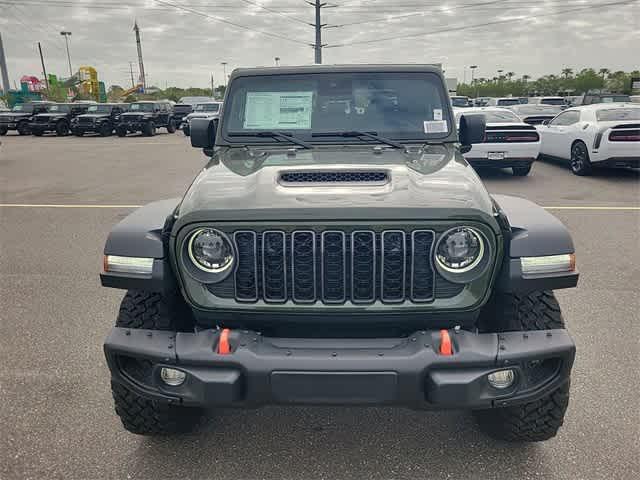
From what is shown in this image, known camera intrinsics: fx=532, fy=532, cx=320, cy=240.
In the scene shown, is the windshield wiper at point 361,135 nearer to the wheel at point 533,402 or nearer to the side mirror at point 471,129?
the side mirror at point 471,129

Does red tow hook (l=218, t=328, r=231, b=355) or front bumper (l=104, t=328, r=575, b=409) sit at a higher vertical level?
red tow hook (l=218, t=328, r=231, b=355)

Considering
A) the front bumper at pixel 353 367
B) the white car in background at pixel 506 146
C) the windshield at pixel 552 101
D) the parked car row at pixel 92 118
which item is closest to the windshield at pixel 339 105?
the front bumper at pixel 353 367

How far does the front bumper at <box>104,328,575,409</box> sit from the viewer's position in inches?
81.8

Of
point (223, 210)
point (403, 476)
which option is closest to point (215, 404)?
point (223, 210)

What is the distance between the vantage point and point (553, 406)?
2.52 metres

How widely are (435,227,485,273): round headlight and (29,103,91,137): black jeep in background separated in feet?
→ 91.4

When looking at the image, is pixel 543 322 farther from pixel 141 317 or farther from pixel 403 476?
pixel 141 317

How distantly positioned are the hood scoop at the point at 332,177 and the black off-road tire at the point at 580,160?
400 inches

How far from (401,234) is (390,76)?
1736 mm

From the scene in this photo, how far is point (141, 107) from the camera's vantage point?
1043 inches

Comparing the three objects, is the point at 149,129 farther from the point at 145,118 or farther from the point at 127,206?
the point at 127,206

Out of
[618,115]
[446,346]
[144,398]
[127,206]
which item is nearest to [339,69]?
[446,346]

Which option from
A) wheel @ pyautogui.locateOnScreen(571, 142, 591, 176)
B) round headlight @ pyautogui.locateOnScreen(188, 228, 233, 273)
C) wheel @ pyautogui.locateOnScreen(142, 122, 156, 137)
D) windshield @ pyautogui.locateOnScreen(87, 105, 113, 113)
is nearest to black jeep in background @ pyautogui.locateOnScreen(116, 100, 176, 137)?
wheel @ pyautogui.locateOnScreen(142, 122, 156, 137)

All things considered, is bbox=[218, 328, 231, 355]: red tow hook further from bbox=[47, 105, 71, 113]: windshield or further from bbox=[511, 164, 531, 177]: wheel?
bbox=[47, 105, 71, 113]: windshield
